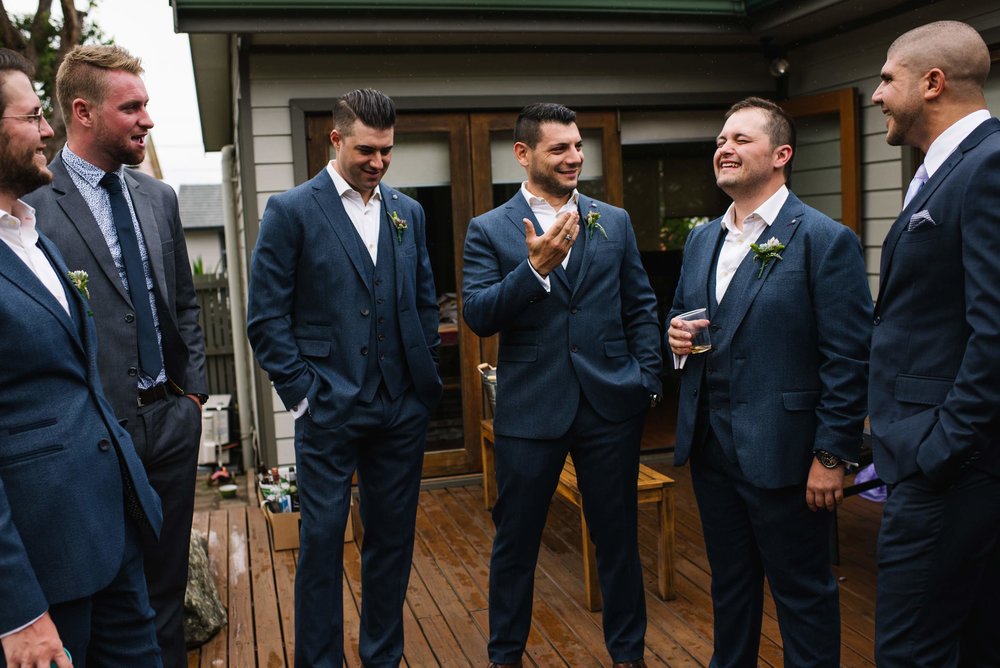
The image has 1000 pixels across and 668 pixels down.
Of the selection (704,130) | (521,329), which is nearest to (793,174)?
(704,130)

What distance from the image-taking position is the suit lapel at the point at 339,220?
296cm

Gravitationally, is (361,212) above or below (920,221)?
above

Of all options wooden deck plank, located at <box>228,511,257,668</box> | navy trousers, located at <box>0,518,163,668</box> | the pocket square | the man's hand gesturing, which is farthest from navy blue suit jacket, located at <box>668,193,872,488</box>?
wooden deck plank, located at <box>228,511,257,668</box>

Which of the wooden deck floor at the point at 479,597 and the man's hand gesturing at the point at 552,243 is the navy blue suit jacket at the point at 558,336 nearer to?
the man's hand gesturing at the point at 552,243

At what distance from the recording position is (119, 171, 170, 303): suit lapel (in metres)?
2.83

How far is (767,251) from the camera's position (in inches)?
100

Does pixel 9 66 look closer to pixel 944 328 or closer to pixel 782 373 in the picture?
pixel 782 373

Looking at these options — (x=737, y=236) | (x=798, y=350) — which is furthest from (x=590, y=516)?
(x=737, y=236)

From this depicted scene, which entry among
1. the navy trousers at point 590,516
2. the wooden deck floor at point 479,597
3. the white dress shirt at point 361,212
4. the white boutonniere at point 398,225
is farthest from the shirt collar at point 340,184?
the wooden deck floor at point 479,597

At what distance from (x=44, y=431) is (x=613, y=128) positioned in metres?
4.76

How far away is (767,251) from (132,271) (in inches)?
74.5

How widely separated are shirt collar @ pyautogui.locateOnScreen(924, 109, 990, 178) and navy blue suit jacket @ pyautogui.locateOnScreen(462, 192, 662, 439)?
3.38ft

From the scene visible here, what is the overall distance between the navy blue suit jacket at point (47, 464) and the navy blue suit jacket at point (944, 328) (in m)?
1.84

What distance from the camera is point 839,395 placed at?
2441 millimetres
